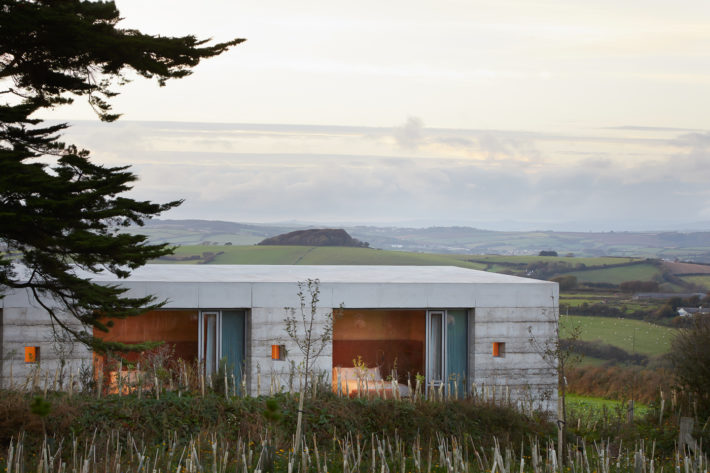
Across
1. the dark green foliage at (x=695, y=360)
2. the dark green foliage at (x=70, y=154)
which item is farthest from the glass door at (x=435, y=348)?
the dark green foliage at (x=70, y=154)

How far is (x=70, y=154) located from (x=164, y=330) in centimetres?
487

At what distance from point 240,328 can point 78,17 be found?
638 cm

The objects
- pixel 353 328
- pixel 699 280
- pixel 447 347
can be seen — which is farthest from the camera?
pixel 699 280

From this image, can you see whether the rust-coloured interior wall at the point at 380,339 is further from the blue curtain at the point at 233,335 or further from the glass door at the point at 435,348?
the blue curtain at the point at 233,335

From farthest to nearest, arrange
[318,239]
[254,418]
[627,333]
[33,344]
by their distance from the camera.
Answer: [318,239] → [627,333] → [33,344] → [254,418]

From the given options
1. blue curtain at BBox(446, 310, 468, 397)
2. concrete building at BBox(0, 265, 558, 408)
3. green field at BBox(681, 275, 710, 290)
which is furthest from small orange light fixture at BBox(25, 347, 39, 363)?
green field at BBox(681, 275, 710, 290)

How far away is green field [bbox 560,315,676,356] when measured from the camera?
31297mm

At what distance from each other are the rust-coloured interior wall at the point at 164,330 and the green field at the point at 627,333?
18941 mm

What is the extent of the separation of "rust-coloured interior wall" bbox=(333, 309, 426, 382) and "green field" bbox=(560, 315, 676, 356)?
16.0 m

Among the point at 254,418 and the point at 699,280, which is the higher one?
the point at 699,280

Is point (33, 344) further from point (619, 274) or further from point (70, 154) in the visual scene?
point (619, 274)

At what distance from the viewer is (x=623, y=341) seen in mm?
32719

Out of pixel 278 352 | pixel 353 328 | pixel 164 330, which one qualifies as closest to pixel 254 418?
pixel 278 352

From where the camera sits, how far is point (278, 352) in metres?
13.9
